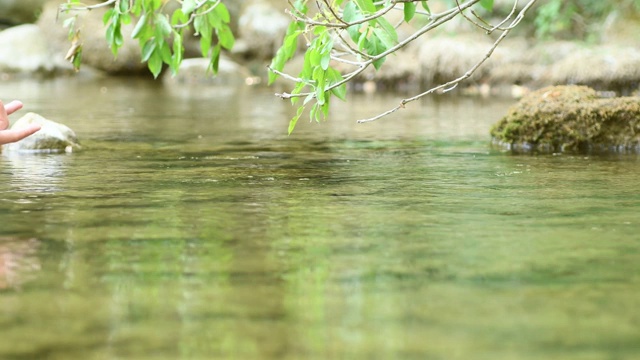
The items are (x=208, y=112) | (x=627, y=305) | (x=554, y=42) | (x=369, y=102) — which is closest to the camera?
(x=627, y=305)

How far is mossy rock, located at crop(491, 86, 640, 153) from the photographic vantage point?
7.09 meters

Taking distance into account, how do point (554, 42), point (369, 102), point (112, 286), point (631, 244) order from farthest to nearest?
point (554, 42)
point (369, 102)
point (631, 244)
point (112, 286)

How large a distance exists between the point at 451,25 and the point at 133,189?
46.8 ft

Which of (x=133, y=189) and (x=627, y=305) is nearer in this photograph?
(x=627, y=305)

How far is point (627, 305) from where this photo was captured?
2.72m

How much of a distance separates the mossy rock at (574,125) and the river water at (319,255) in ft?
1.59

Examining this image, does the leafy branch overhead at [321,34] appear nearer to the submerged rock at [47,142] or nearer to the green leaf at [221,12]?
the green leaf at [221,12]

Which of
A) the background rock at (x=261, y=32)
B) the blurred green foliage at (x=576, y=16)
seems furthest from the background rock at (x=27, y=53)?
the blurred green foliage at (x=576, y=16)

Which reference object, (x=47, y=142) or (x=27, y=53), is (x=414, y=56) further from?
(x=47, y=142)

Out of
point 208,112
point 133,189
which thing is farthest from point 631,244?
point 208,112

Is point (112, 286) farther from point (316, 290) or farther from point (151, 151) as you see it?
point (151, 151)

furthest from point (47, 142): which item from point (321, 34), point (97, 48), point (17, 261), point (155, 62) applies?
point (97, 48)

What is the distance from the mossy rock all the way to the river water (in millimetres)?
485

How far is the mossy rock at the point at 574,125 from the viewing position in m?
7.09
